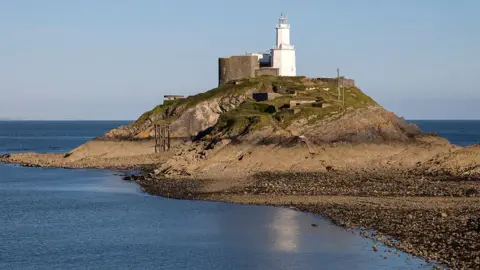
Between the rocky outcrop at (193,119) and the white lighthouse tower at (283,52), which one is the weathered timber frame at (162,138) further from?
the white lighthouse tower at (283,52)

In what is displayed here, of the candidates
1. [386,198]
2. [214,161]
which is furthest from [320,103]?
[386,198]

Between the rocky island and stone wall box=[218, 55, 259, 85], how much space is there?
2619 mm

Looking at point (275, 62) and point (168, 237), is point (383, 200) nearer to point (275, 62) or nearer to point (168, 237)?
point (168, 237)

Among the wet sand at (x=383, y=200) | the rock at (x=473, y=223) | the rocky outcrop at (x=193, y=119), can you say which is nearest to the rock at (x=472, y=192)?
the wet sand at (x=383, y=200)

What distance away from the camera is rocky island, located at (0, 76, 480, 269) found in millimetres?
44062

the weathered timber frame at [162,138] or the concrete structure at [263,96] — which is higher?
the concrete structure at [263,96]

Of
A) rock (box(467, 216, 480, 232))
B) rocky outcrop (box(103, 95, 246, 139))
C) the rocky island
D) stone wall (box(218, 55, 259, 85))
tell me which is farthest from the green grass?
rock (box(467, 216, 480, 232))

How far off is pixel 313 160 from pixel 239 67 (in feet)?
117

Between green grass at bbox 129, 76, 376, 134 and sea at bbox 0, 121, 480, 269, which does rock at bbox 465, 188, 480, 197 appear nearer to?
sea at bbox 0, 121, 480, 269

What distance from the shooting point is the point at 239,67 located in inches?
4028

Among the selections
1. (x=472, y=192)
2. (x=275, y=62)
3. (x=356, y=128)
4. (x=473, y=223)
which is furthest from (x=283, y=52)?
(x=473, y=223)

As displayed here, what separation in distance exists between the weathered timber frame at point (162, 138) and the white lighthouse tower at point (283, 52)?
1622 cm

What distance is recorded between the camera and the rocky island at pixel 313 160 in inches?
1735

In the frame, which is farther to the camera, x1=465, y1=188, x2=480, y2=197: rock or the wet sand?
x1=465, y1=188, x2=480, y2=197: rock
